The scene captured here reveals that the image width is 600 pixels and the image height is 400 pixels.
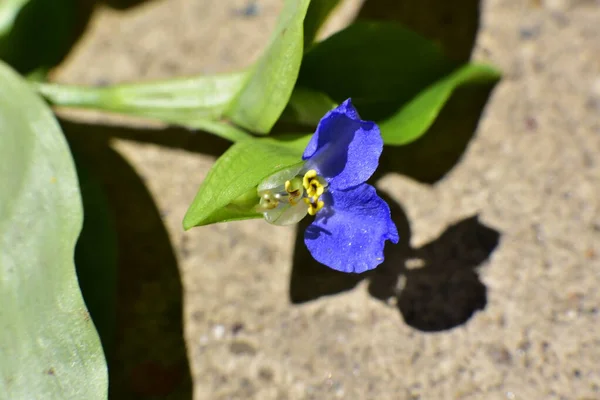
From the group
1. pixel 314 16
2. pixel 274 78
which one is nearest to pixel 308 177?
pixel 274 78

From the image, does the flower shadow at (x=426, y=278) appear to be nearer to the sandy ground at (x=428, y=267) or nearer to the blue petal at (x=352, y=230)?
the sandy ground at (x=428, y=267)

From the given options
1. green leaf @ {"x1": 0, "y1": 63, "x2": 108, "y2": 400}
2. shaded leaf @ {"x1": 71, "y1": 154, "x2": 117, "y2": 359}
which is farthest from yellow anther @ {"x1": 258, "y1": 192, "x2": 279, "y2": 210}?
shaded leaf @ {"x1": 71, "y1": 154, "x2": 117, "y2": 359}

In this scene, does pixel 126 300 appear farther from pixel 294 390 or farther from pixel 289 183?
pixel 289 183

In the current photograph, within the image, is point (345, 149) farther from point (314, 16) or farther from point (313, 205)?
point (314, 16)

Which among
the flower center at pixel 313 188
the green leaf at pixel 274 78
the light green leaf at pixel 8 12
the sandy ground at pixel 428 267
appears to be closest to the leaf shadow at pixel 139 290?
the sandy ground at pixel 428 267

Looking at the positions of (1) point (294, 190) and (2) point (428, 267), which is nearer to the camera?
(1) point (294, 190)

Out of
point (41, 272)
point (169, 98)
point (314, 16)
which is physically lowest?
point (41, 272)

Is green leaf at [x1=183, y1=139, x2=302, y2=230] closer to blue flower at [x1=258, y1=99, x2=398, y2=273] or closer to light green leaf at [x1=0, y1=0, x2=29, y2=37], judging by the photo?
blue flower at [x1=258, y1=99, x2=398, y2=273]
